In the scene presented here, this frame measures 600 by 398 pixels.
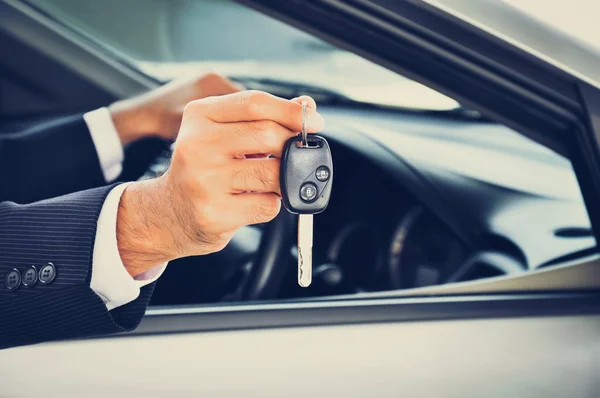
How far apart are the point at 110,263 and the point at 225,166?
317 millimetres

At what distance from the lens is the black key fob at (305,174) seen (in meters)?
0.86

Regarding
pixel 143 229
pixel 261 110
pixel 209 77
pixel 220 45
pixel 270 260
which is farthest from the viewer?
pixel 220 45

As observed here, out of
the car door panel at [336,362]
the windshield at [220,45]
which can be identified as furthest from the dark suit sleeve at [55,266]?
the windshield at [220,45]

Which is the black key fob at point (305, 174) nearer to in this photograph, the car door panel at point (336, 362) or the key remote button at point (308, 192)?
the key remote button at point (308, 192)

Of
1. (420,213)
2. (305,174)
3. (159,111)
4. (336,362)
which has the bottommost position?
(336,362)

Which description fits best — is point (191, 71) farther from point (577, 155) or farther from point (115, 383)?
point (577, 155)

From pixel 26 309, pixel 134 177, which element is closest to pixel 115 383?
pixel 26 309

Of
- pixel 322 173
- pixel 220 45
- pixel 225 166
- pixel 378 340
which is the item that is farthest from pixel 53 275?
pixel 220 45

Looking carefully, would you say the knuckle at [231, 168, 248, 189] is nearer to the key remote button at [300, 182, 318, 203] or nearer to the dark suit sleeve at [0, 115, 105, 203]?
the key remote button at [300, 182, 318, 203]

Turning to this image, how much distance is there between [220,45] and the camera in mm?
1910

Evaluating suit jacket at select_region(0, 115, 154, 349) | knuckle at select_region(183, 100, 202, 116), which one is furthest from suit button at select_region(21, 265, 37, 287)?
knuckle at select_region(183, 100, 202, 116)

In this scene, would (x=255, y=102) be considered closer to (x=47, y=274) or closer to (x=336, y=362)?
(x=47, y=274)

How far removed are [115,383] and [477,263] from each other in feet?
2.69

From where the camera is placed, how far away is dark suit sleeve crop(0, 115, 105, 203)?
168 centimetres
